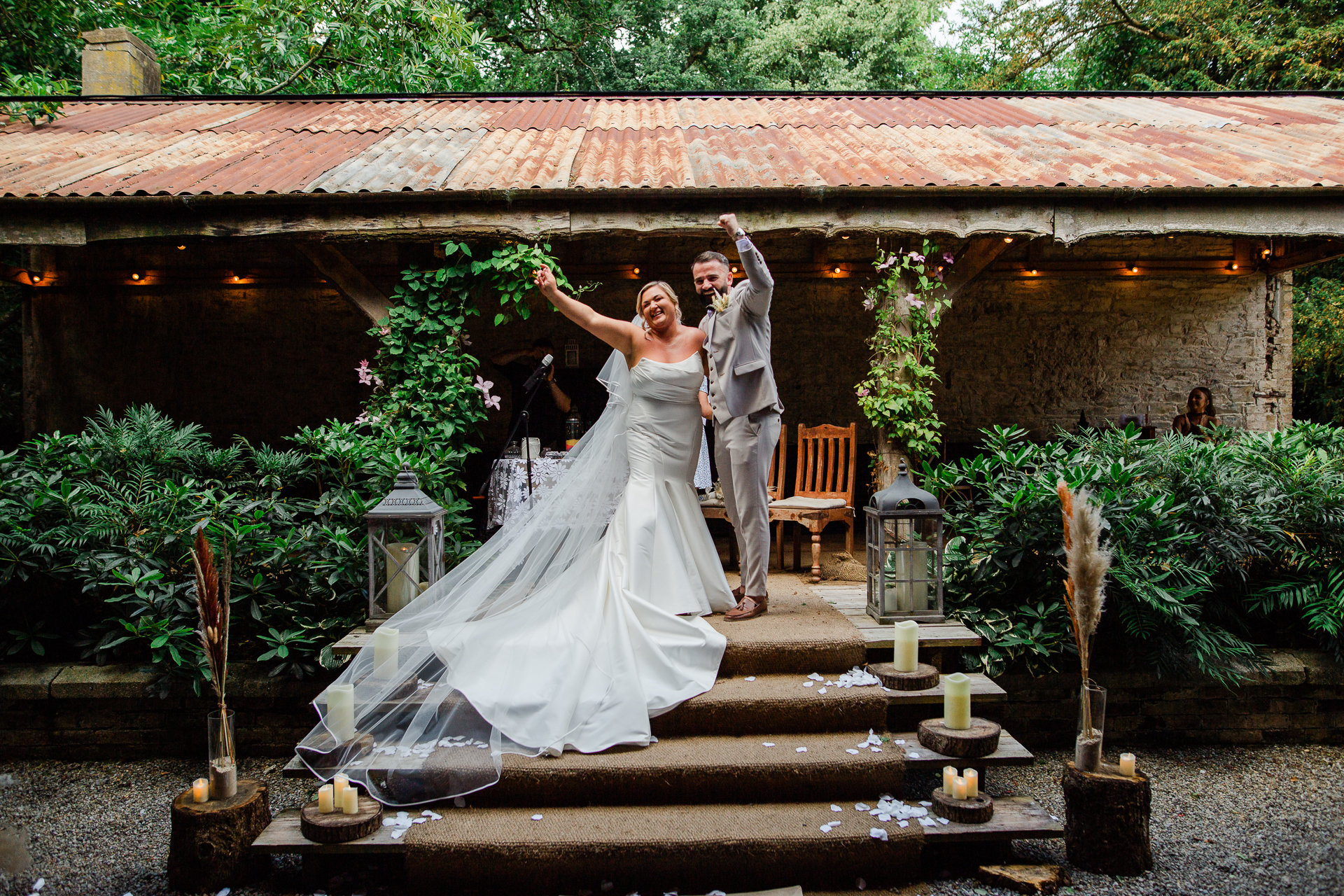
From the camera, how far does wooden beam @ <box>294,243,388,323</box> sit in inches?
216

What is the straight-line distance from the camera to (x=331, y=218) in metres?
5.24

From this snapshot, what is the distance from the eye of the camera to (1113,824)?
2.85 m

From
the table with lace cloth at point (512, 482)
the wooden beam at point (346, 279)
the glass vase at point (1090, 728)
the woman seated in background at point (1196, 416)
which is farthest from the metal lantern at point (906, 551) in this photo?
the woman seated in background at point (1196, 416)

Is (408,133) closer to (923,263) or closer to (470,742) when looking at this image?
(923,263)

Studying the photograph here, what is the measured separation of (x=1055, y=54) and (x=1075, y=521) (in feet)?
48.9

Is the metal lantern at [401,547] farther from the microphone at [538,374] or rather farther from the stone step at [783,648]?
the microphone at [538,374]

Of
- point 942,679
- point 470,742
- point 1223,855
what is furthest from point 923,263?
point 470,742

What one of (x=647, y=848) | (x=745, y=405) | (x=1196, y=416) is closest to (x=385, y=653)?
(x=647, y=848)

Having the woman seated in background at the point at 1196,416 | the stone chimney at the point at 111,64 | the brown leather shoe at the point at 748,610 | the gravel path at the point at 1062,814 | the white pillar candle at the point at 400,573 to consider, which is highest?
the stone chimney at the point at 111,64

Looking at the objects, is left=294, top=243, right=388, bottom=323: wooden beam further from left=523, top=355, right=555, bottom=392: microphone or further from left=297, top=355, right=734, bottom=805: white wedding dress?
left=297, top=355, right=734, bottom=805: white wedding dress

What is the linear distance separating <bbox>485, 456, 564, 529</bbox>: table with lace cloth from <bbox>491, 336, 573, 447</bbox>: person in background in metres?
0.98

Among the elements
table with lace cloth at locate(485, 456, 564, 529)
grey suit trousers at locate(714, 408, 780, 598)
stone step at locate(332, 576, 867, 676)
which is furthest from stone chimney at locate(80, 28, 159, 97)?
grey suit trousers at locate(714, 408, 780, 598)

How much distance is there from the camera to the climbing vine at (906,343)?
17.9 feet

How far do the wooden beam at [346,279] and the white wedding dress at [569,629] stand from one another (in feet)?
7.99
